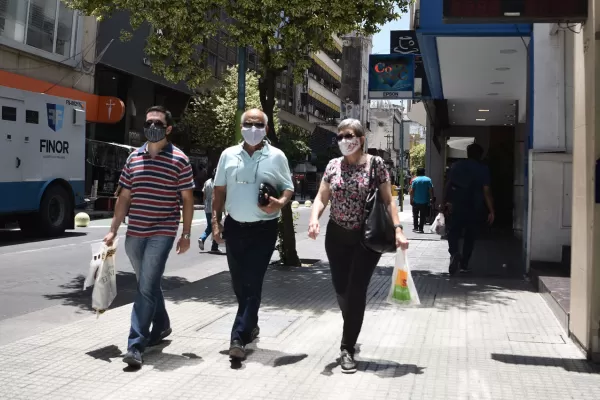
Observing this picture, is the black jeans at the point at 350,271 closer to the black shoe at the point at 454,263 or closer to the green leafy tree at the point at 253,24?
the green leafy tree at the point at 253,24

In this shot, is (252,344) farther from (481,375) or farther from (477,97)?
(477,97)

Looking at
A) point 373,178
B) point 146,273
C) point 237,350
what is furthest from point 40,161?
point 373,178

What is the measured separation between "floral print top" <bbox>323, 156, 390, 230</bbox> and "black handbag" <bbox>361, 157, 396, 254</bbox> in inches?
2.5

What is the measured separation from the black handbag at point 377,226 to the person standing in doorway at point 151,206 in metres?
1.37

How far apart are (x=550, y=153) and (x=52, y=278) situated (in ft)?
23.4

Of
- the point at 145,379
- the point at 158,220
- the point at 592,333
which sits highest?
the point at 158,220

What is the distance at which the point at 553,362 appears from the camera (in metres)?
5.20

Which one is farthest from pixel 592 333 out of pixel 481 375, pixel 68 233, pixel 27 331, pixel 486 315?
pixel 68 233

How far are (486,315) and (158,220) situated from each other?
145 inches

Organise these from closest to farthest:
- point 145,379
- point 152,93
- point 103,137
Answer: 1. point 145,379
2. point 103,137
3. point 152,93

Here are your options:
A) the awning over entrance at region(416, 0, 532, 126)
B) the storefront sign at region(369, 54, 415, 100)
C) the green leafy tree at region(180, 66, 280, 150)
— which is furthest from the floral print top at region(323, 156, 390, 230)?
the green leafy tree at region(180, 66, 280, 150)

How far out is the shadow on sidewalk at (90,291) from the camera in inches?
309

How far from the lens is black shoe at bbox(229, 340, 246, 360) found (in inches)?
197

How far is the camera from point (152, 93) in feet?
118
